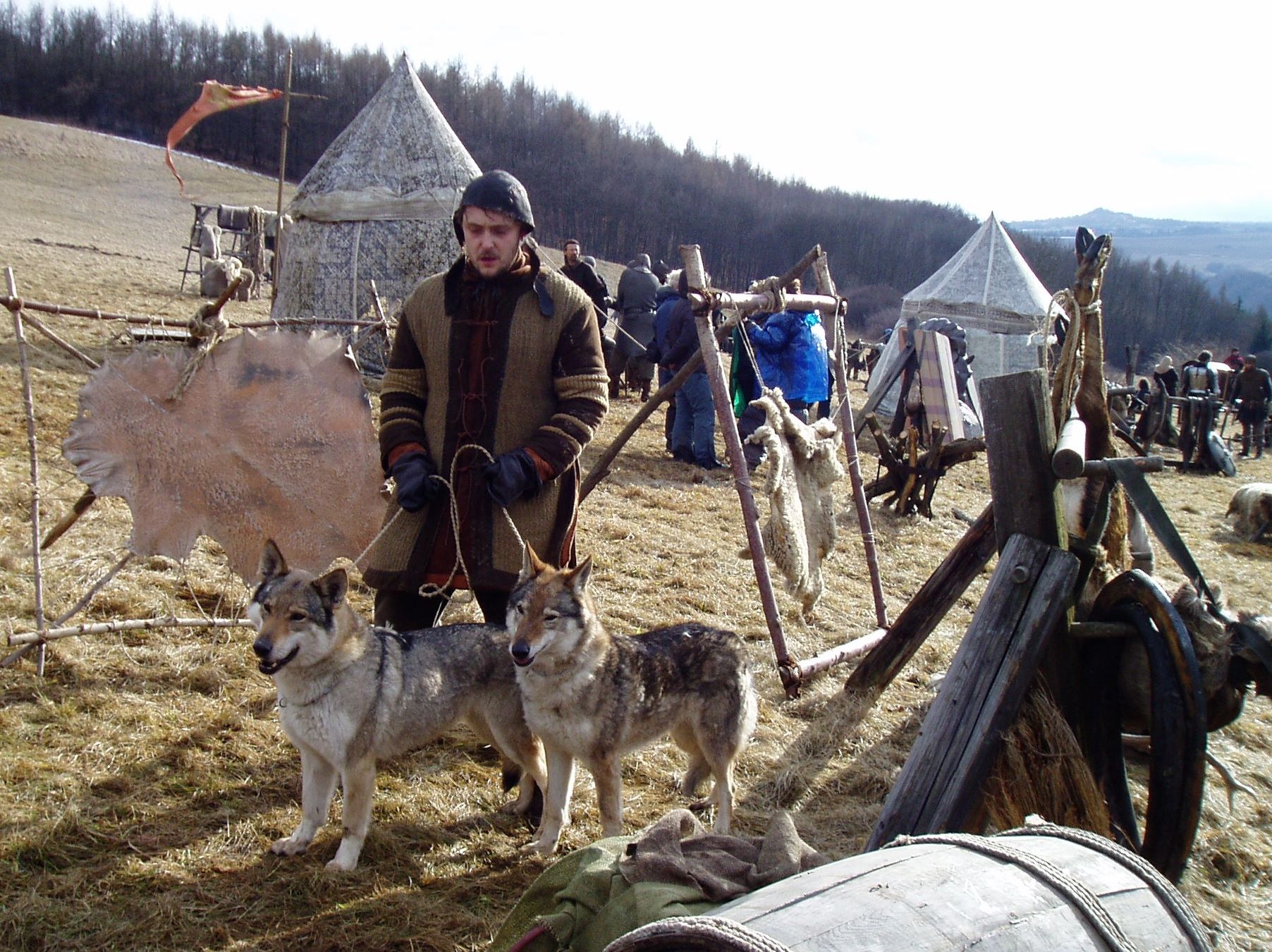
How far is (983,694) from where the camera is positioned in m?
2.57

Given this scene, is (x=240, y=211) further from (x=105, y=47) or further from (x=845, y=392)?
(x=105, y=47)

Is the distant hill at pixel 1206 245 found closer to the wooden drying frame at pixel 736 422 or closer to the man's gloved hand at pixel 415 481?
the wooden drying frame at pixel 736 422

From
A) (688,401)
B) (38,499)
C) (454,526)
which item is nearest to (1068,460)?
(454,526)

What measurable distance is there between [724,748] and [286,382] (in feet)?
7.67

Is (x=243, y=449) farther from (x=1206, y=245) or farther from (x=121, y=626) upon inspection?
(x=1206, y=245)

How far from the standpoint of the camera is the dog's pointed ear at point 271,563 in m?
3.04

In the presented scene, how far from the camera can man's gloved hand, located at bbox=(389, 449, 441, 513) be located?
10.3 feet

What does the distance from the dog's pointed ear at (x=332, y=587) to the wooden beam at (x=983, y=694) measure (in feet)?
6.15

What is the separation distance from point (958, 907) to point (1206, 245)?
154 metres

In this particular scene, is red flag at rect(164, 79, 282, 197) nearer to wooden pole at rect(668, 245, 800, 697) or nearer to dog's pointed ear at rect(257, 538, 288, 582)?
wooden pole at rect(668, 245, 800, 697)

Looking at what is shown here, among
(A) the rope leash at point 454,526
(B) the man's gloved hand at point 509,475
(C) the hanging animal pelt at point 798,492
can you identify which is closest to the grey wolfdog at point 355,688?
(A) the rope leash at point 454,526

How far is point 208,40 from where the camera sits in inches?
2104

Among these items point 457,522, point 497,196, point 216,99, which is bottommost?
point 457,522

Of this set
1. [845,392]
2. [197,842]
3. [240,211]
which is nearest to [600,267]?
[240,211]
